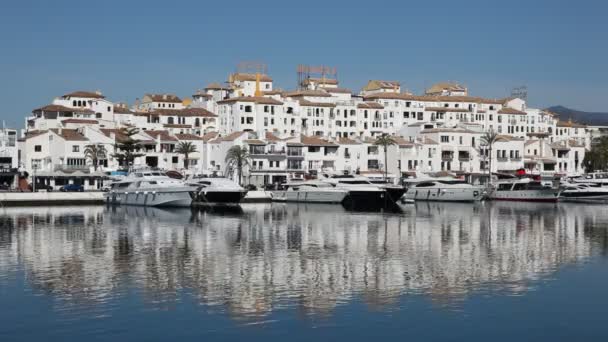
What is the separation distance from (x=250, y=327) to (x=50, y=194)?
55804mm

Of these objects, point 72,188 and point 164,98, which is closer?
point 72,188

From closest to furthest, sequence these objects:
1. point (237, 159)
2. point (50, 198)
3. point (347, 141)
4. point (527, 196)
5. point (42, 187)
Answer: point (50, 198) < point (42, 187) < point (527, 196) < point (237, 159) < point (347, 141)

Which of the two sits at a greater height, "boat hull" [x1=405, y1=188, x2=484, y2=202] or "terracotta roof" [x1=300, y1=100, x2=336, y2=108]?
"terracotta roof" [x1=300, y1=100, x2=336, y2=108]

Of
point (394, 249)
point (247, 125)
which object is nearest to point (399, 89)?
point (247, 125)

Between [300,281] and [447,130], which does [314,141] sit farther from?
[300,281]

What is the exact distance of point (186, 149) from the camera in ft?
331

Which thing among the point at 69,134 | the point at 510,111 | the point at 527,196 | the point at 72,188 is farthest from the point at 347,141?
the point at 510,111

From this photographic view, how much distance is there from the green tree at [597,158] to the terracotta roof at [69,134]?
69855 mm

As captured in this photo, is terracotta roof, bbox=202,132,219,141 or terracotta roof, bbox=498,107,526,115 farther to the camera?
terracotta roof, bbox=498,107,526,115

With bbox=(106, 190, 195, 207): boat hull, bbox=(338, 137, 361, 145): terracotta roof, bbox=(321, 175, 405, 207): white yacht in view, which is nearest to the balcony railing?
bbox=(106, 190, 195, 207): boat hull

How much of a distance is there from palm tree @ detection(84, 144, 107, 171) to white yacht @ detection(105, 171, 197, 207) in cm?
Answer: 1599

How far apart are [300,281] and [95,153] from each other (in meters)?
66.0

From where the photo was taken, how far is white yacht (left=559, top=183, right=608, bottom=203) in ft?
295

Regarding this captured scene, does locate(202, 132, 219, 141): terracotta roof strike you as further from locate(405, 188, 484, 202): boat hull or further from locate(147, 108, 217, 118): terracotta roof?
locate(405, 188, 484, 202): boat hull
